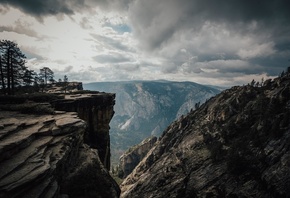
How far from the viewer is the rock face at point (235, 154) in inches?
2502

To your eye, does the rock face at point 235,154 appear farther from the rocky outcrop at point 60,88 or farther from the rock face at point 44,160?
the rocky outcrop at point 60,88

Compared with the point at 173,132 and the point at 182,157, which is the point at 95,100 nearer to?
the point at 182,157

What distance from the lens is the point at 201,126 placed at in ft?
401

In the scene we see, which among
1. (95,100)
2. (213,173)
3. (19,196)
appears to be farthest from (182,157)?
(19,196)

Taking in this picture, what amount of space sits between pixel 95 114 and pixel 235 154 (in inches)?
2269

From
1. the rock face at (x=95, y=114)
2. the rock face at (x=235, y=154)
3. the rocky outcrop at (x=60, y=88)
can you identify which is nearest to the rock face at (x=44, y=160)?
the rock face at (x=95, y=114)

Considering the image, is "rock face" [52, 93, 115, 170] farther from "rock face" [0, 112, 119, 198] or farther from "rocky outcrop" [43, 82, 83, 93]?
"rocky outcrop" [43, 82, 83, 93]

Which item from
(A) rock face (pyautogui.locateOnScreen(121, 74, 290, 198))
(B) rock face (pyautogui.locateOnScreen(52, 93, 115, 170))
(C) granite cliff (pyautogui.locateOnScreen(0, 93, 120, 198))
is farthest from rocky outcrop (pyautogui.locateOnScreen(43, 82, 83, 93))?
(A) rock face (pyautogui.locateOnScreen(121, 74, 290, 198))

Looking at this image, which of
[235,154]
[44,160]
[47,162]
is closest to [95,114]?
[44,160]


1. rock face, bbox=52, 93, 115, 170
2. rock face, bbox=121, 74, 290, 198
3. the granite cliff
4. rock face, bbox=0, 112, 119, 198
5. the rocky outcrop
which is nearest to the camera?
rock face, bbox=0, 112, 119, 198

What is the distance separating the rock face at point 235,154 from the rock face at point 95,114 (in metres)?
46.9

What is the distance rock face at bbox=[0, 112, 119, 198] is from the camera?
51.5 feet

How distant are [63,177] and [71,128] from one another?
7.78 metres

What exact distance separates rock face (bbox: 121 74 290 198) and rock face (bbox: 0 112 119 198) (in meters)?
57.1
